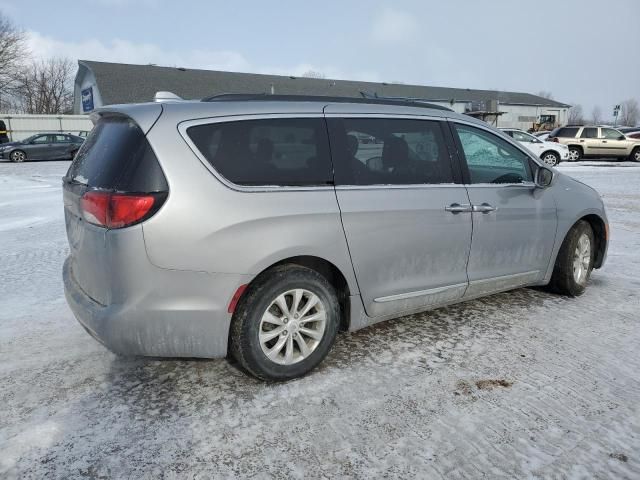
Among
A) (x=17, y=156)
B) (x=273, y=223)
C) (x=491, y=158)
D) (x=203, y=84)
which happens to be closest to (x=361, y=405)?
(x=273, y=223)

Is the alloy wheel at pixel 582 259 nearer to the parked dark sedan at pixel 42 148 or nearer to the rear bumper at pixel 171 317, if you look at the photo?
the rear bumper at pixel 171 317

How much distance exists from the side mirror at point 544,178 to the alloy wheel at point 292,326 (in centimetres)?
230

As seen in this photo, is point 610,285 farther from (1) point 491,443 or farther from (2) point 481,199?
(1) point 491,443

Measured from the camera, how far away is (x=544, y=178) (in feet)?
13.6

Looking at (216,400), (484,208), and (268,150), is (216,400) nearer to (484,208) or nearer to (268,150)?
(268,150)

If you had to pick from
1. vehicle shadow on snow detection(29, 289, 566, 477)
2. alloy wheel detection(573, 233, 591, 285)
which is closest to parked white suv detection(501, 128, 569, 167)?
alloy wheel detection(573, 233, 591, 285)

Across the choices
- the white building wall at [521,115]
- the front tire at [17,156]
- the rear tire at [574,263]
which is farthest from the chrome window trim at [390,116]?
the white building wall at [521,115]

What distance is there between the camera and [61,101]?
6681 cm

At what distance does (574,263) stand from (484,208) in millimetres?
1399

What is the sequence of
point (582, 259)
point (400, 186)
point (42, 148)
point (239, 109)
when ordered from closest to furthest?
point (239, 109), point (400, 186), point (582, 259), point (42, 148)

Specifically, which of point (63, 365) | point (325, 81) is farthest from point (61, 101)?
point (63, 365)

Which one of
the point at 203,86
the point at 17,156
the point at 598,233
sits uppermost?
the point at 203,86

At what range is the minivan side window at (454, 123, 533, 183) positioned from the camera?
3863 millimetres

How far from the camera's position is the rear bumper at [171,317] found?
2.62 meters
